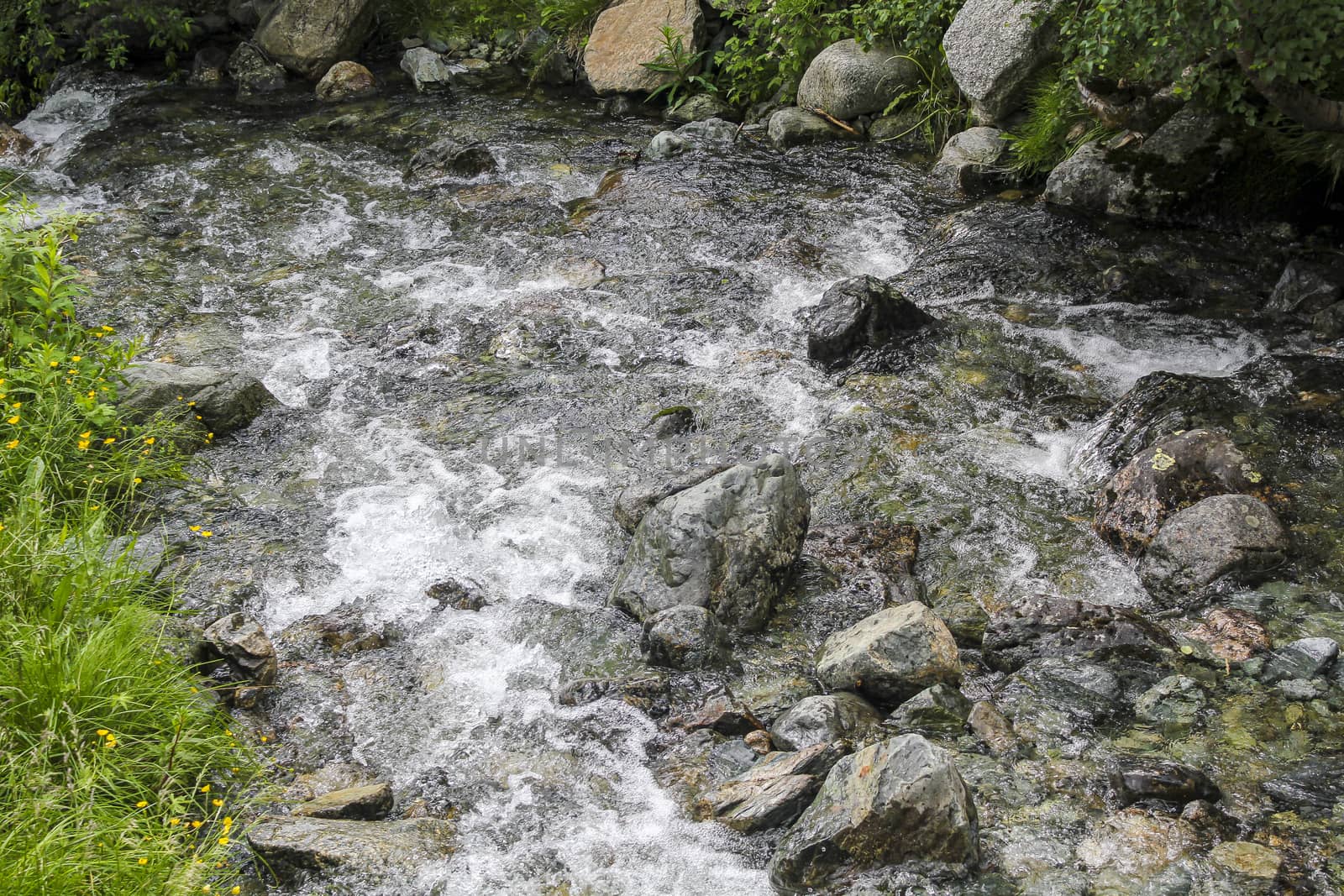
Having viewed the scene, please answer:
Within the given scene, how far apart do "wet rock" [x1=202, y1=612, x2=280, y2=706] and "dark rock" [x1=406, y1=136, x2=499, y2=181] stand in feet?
21.9

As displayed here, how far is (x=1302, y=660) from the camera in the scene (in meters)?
4.49

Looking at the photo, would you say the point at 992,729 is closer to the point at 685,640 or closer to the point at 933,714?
the point at 933,714

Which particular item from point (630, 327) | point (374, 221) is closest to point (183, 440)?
point (630, 327)

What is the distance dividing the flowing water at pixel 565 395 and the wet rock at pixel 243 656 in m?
0.15

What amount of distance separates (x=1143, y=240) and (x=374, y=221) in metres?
6.76

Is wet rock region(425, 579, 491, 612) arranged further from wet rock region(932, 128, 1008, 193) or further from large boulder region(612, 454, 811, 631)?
wet rock region(932, 128, 1008, 193)

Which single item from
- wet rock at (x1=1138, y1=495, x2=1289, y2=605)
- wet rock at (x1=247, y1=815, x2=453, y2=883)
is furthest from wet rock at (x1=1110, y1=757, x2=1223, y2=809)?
wet rock at (x1=247, y1=815, x2=453, y2=883)

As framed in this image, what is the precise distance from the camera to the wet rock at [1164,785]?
3.89m

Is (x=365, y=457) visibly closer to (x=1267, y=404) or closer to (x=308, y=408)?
(x=308, y=408)

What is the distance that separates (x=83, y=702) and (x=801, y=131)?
8.61 meters

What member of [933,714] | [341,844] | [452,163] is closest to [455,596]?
[341,844]

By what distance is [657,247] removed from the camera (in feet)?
29.4

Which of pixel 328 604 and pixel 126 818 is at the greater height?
pixel 126 818

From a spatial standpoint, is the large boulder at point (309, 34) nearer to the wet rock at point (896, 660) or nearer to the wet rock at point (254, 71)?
the wet rock at point (254, 71)
